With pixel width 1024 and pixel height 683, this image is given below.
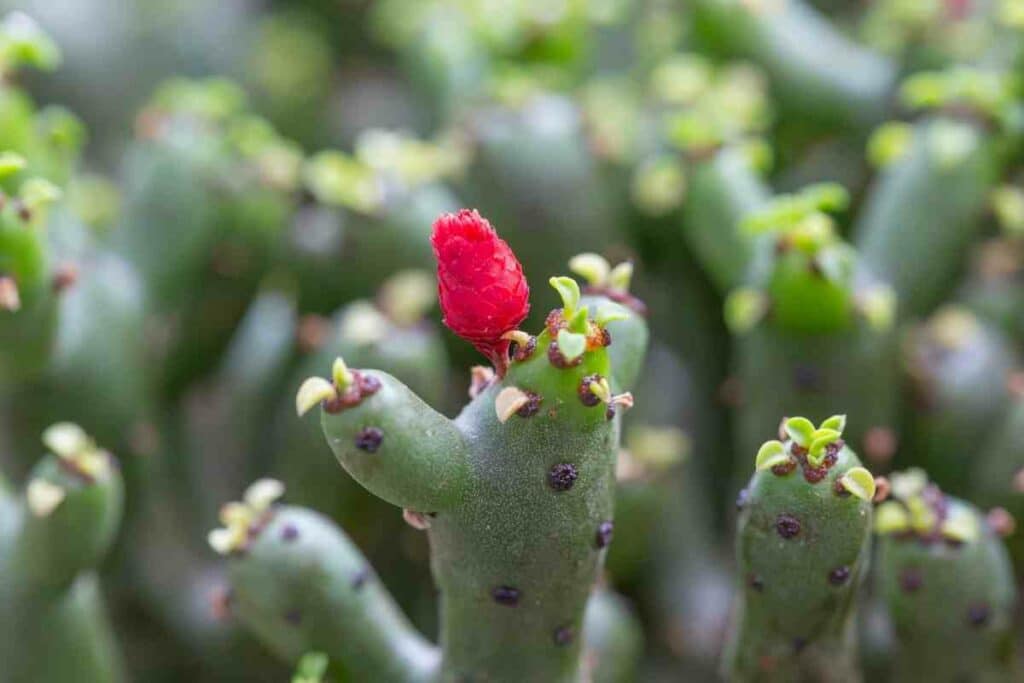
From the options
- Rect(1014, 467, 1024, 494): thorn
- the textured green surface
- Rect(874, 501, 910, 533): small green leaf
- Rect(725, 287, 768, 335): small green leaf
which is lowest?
the textured green surface

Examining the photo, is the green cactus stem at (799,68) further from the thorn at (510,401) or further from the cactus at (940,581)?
the thorn at (510,401)

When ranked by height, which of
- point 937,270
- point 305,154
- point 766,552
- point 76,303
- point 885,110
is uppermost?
point 885,110

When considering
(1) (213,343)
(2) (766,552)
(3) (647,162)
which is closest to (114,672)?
(1) (213,343)

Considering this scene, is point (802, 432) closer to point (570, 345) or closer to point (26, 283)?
point (570, 345)

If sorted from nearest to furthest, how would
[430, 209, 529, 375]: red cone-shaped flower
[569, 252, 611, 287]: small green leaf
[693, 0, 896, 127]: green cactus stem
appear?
1. [430, 209, 529, 375]: red cone-shaped flower
2. [569, 252, 611, 287]: small green leaf
3. [693, 0, 896, 127]: green cactus stem

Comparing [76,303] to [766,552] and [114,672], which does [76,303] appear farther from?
[766,552]

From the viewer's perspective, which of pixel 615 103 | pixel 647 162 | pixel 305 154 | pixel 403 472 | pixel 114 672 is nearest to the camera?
pixel 403 472

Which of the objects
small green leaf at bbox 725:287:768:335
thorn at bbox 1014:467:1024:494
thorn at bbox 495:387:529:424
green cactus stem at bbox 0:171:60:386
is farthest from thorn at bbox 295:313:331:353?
thorn at bbox 1014:467:1024:494

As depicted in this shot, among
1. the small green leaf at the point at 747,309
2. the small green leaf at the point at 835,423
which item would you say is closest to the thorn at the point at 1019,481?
the small green leaf at the point at 747,309

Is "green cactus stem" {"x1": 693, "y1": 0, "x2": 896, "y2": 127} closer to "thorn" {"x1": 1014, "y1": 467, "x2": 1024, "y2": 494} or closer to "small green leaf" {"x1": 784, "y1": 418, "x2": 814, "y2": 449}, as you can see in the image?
"thorn" {"x1": 1014, "y1": 467, "x2": 1024, "y2": 494}
